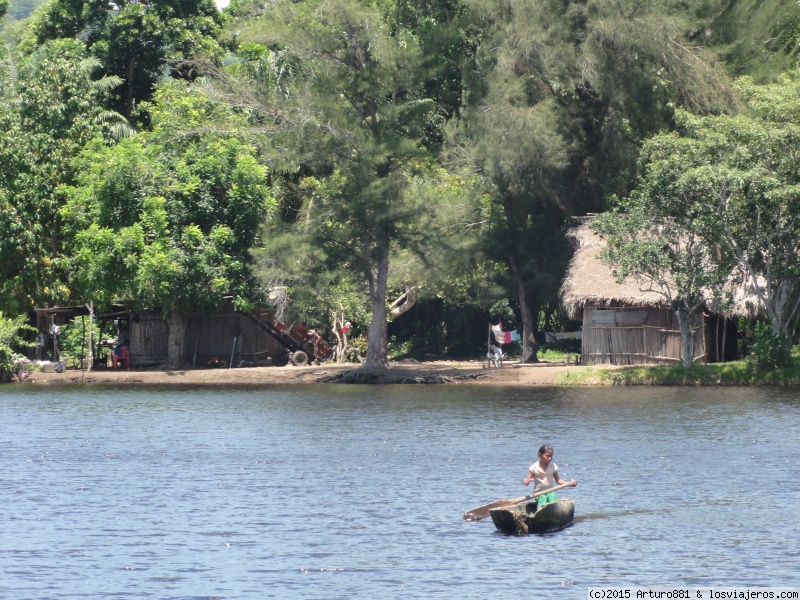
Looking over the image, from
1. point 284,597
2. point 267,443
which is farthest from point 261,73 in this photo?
point 284,597

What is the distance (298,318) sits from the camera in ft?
160

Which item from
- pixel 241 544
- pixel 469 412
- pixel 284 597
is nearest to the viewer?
pixel 284 597

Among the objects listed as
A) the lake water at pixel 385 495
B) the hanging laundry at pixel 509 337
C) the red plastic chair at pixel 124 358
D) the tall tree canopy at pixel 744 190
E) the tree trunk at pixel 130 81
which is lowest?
the lake water at pixel 385 495

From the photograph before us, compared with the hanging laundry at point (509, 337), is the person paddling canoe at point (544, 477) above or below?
below

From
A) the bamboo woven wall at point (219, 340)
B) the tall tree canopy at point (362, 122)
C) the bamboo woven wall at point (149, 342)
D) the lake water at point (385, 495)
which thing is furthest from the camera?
the bamboo woven wall at point (219, 340)

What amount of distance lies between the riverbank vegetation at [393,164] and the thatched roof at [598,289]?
60 cm

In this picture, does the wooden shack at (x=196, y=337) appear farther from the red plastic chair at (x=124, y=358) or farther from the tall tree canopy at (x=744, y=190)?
the tall tree canopy at (x=744, y=190)

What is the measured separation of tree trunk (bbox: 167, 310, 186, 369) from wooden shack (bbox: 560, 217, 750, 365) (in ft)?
49.4

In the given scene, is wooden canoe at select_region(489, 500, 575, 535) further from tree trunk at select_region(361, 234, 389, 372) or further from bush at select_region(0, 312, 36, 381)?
bush at select_region(0, 312, 36, 381)

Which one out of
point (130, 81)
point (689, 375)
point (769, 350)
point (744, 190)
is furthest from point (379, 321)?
point (130, 81)

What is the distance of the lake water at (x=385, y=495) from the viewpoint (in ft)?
57.4

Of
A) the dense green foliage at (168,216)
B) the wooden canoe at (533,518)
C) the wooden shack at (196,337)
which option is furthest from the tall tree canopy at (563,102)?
the wooden canoe at (533,518)

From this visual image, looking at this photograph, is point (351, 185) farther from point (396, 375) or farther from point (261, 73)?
point (261, 73)

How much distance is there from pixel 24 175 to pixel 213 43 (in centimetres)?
1330
